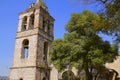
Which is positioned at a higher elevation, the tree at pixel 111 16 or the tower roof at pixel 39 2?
the tower roof at pixel 39 2

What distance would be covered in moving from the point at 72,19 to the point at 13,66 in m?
10.7

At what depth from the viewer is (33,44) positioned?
84.0 feet

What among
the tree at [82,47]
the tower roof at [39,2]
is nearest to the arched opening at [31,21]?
the tower roof at [39,2]

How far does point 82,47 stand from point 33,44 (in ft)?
30.1

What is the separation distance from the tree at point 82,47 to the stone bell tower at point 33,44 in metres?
6.00

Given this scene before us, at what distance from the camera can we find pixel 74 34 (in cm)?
1836

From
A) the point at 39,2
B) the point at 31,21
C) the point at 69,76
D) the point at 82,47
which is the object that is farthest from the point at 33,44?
the point at 82,47

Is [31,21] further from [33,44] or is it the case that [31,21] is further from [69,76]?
[69,76]

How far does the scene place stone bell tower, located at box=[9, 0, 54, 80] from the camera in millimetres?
24962

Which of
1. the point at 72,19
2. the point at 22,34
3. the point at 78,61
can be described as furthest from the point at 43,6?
the point at 78,61

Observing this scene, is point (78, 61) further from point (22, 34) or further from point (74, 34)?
point (22, 34)

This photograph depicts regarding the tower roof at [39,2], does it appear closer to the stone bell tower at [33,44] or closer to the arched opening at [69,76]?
the stone bell tower at [33,44]

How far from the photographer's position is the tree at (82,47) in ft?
57.9

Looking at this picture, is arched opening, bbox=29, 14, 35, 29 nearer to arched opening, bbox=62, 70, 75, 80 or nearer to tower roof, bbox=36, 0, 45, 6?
tower roof, bbox=36, 0, 45, 6
